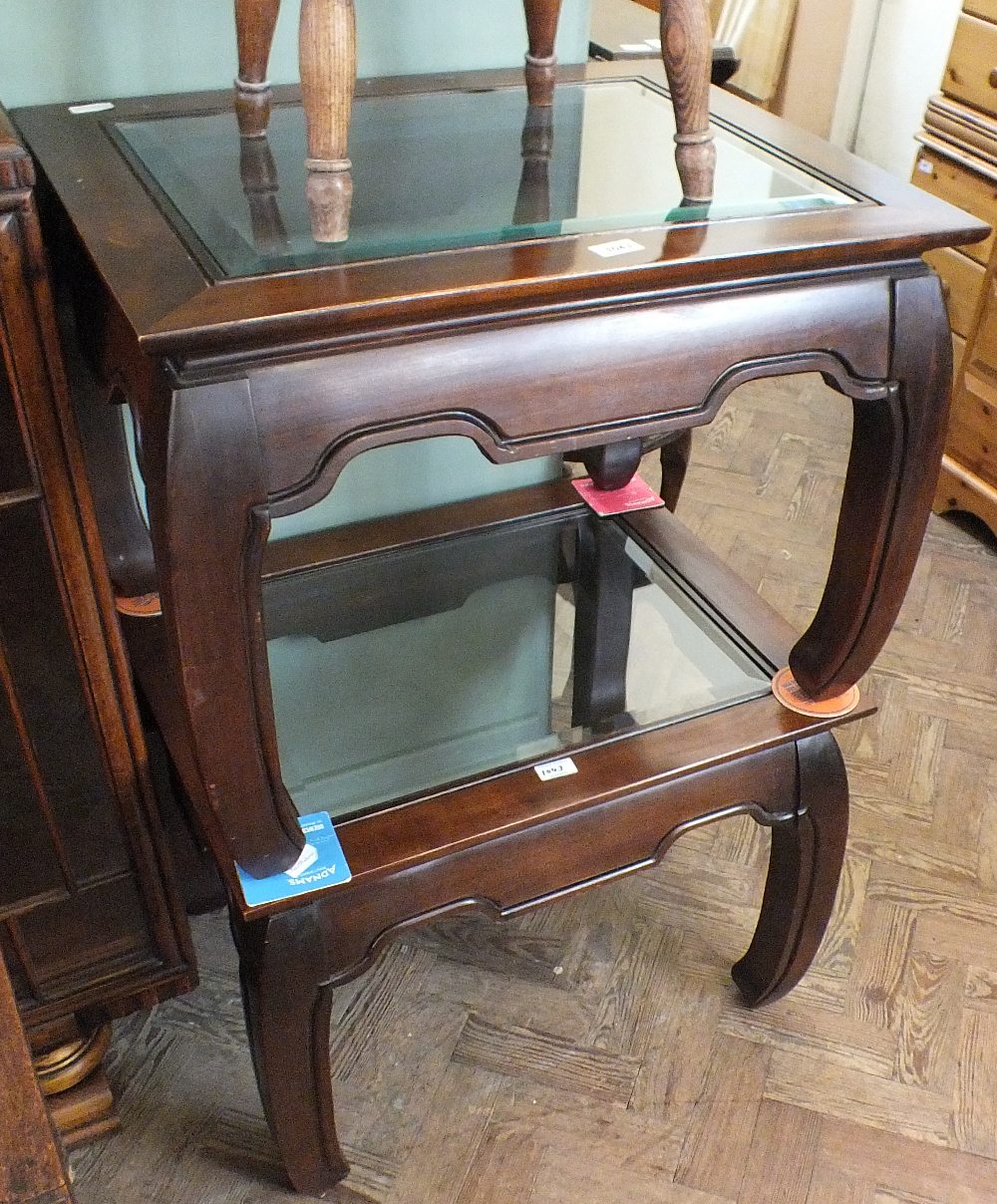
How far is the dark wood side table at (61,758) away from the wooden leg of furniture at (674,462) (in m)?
0.84

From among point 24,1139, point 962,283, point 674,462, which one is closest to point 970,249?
point 962,283

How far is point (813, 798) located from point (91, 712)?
538mm

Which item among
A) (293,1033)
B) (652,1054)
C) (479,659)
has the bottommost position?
(652,1054)

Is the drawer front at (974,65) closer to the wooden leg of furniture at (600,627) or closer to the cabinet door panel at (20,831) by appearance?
the wooden leg of furniture at (600,627)

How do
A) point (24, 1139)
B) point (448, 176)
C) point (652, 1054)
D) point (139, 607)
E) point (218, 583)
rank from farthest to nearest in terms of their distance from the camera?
point (652, 1054) → point (139, 607) → point (448, 176) → point (218, 583) → point (24, 1139)

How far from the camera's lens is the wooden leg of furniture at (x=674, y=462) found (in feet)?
4.73

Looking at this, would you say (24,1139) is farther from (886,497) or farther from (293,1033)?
(886,497)

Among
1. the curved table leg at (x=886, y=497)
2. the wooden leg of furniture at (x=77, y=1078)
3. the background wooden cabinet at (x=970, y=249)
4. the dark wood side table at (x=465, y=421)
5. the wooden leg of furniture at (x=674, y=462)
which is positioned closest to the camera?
the dark wood side table at (x=465, y=421)

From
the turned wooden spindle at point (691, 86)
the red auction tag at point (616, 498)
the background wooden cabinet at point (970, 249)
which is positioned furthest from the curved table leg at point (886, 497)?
the background wooden cabinet at point (970, 249)

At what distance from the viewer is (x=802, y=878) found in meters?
0.95

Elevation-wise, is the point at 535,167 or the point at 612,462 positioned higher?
the point at 535,167

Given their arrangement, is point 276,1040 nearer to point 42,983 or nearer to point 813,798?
point 42,983

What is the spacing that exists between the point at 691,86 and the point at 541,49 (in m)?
0.22

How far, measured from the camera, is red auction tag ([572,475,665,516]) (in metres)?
1.04
